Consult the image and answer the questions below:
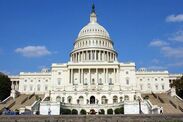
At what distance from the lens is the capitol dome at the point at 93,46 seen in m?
121

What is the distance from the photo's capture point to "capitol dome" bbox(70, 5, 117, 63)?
396ft

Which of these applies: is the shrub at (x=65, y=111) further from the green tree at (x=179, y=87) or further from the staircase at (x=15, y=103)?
the green tree at (x=179, y=87)

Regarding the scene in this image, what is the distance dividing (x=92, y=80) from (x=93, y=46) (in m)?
19.3

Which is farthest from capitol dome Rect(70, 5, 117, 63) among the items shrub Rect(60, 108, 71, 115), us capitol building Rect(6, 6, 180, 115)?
shrub Rect(60, 108, 71, 115)

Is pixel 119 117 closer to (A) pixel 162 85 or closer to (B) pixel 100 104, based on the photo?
(B) pixel 100 104

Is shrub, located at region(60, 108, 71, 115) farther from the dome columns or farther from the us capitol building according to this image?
the dome columns

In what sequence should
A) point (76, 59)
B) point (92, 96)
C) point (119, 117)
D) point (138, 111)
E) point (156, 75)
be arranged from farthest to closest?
Answer: point (76, 59) < point (156, 75) < point (92, 96) < point (138, 111) < point (119, 117)

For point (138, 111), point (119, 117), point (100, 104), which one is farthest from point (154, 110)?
point (119, 117)

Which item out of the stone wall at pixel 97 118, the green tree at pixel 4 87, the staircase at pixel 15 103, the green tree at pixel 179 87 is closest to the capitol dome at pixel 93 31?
the green tree at pixel 4 87

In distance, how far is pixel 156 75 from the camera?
376 ft

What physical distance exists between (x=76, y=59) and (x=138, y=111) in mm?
58720

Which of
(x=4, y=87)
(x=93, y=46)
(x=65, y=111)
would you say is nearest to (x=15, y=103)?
(x=4, y=87)

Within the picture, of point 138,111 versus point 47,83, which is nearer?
point 138,111

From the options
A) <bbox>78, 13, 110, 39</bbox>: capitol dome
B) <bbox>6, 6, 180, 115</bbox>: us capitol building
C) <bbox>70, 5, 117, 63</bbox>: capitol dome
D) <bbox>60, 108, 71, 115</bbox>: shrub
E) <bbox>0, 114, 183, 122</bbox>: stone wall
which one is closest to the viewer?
<bbox>0, 114, 183, 122</bbox>: stone wall
